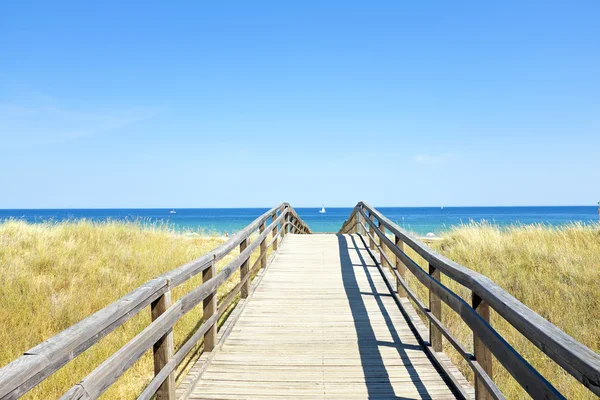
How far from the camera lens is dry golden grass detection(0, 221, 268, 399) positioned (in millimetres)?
4824

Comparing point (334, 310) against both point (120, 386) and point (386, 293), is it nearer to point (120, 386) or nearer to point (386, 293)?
point (386, 293)

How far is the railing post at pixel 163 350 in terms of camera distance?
3.12m

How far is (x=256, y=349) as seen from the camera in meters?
4.61

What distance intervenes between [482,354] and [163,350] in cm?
238

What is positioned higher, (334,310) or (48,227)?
(48,227)

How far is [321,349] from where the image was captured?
4598 millimetres

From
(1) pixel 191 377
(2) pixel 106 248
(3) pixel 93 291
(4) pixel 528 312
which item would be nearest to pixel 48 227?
(2) pixel 106 248

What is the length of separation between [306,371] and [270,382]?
410mm

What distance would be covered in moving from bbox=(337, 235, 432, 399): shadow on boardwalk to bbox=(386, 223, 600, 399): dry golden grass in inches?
38.0

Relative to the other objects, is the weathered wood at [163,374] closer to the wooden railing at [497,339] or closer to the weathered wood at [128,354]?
the weathered wood at [128,354]

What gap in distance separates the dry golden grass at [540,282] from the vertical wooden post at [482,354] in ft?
5.20

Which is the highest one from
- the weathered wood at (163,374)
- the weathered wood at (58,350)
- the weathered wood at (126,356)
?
the weathered wood at (58,350)

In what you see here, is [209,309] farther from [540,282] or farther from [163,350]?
[540,282]

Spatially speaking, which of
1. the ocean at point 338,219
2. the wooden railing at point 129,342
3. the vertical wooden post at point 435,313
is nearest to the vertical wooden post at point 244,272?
the wooden railing at point 129,342
